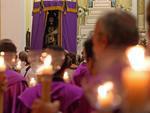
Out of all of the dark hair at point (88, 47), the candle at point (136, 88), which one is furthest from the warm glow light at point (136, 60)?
the dark hair at point (88, 47)

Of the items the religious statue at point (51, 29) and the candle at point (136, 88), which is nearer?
the candle at point (136, 88)

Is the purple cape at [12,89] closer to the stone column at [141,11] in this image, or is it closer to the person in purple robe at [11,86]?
the person in purple robe at [11,86]

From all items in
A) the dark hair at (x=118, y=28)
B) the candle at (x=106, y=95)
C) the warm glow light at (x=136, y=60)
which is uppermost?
the dark hair at (x=118, y=28)

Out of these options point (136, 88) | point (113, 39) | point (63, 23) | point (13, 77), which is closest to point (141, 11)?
point (63, 23)

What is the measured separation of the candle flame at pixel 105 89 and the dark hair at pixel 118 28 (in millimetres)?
356

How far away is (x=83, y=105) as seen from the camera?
2.46m

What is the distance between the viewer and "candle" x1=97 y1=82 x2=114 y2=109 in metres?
1.05

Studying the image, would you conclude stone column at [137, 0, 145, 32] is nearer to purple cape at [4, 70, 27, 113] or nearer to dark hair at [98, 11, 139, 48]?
purple cape at [4, 70, 27, 113]

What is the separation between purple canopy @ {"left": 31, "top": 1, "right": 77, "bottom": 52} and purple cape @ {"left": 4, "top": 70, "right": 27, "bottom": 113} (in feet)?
23.8

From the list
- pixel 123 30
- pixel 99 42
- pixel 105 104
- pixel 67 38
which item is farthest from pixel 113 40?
pixel 67 38

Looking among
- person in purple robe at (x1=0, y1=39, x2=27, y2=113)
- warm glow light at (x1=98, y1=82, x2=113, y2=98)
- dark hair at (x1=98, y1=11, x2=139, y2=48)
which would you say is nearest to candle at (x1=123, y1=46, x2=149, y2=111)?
warm glow light at (x1=98, y1=82, x2=113, y2=98)

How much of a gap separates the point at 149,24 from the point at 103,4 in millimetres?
12278

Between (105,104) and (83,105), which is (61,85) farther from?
(105,104)

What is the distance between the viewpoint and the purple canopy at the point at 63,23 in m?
11.2
